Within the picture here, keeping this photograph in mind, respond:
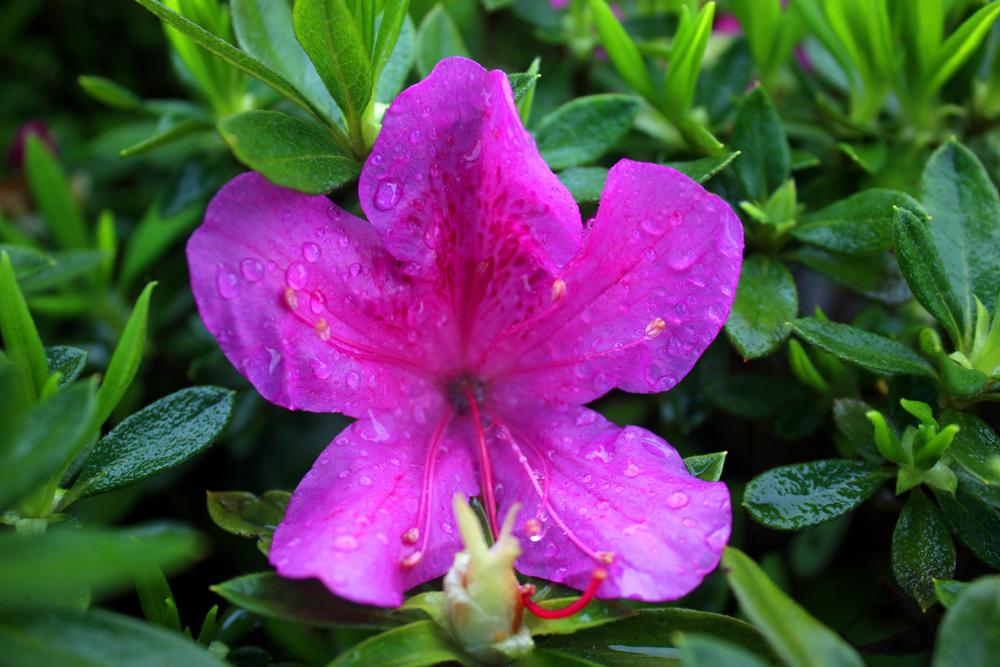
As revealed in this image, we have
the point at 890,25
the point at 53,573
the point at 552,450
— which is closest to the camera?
the point at 53,573

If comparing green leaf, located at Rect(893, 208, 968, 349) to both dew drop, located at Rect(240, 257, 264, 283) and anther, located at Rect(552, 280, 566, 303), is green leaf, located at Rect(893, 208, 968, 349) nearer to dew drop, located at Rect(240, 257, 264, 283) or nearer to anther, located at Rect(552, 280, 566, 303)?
anther, located at Rect(552, 280, 566, 303)

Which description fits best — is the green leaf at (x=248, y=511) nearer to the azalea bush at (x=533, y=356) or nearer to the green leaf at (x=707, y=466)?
the azalea bush at (x=533, y=356)

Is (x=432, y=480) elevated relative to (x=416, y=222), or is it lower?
lower

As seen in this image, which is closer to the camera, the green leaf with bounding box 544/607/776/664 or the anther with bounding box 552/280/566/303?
the green leaf with bounding box 544/607/776/664

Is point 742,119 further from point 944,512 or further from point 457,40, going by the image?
point 944,512

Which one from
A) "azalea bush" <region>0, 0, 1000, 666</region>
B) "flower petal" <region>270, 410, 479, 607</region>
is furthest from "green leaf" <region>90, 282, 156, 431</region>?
"flower petal" <region>270, 410, 479, 607</region>

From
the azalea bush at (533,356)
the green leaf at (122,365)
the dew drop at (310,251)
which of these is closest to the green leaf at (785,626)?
the azalea bush at (533,356)

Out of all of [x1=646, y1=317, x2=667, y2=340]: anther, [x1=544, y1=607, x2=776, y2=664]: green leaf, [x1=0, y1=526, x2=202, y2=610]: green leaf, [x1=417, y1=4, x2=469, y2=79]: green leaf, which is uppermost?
[x1=417, y1=4, x2=469, y2=79]: green leaf

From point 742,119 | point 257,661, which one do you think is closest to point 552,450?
point 257,661
